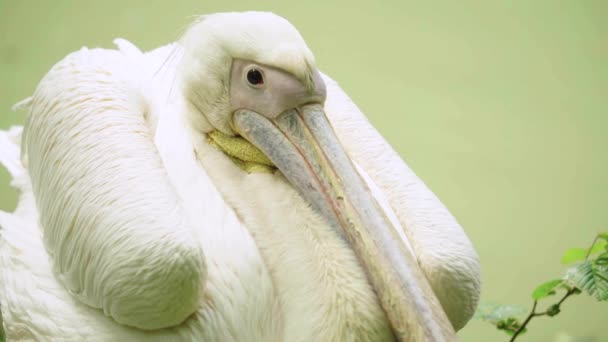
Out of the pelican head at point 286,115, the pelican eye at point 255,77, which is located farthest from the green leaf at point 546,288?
the pelican eye at point 255,77

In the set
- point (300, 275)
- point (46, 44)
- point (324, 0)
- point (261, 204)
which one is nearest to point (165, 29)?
point (46, 44)

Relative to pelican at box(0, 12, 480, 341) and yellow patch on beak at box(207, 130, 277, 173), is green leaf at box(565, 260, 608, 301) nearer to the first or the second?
pelican at box(0, 12, 480, 341)

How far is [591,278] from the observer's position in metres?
2.21

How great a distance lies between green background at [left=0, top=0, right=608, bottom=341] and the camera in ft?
10.7

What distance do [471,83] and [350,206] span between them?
1965 mm

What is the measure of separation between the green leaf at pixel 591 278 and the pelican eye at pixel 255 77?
1.16m

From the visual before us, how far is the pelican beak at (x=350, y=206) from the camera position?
149 centimetres

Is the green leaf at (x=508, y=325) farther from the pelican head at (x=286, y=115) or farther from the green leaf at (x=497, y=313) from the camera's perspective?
the pelican head at (x=286, y=115)

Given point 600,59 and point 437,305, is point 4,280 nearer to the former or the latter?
point 437,305

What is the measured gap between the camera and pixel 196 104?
1889 millimetres

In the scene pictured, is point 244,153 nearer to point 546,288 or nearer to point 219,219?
point 219,219

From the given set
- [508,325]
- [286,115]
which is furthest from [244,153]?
[508,325]

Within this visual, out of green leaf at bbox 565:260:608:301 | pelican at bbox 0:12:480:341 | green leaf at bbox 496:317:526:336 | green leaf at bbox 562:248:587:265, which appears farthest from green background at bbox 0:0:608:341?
pelican at bbox 0:12:480:341

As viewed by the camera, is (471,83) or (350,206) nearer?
(350,206)
